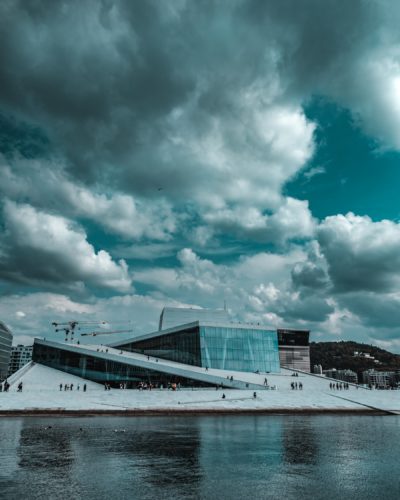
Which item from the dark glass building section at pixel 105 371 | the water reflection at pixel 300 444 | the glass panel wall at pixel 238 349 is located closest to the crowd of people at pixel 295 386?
the dark glass building section at pixel 105 371

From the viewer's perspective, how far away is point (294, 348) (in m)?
117

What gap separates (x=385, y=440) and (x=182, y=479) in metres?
13.6

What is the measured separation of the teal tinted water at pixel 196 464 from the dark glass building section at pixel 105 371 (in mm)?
35052

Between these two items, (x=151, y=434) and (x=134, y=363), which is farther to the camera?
(x=134, y=363)

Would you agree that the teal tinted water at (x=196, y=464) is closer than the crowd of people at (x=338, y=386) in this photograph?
Yes

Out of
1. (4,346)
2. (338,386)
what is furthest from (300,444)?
(4,346)

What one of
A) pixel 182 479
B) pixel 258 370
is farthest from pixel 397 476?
pixel 258 370

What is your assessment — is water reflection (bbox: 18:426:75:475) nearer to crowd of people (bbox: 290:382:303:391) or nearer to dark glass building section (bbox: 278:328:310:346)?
crowd of people (bbox: 290:382:303:391)

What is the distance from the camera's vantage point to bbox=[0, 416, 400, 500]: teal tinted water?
11.5 meters

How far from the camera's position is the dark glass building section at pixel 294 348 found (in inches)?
4567

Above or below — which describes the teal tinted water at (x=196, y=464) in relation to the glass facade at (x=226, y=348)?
below

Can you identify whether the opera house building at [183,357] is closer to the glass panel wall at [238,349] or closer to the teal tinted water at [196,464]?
the glass panel wall at [238,349]

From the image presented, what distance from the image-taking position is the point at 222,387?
53.8 metres

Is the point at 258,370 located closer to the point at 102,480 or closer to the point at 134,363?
the point at 134,363
